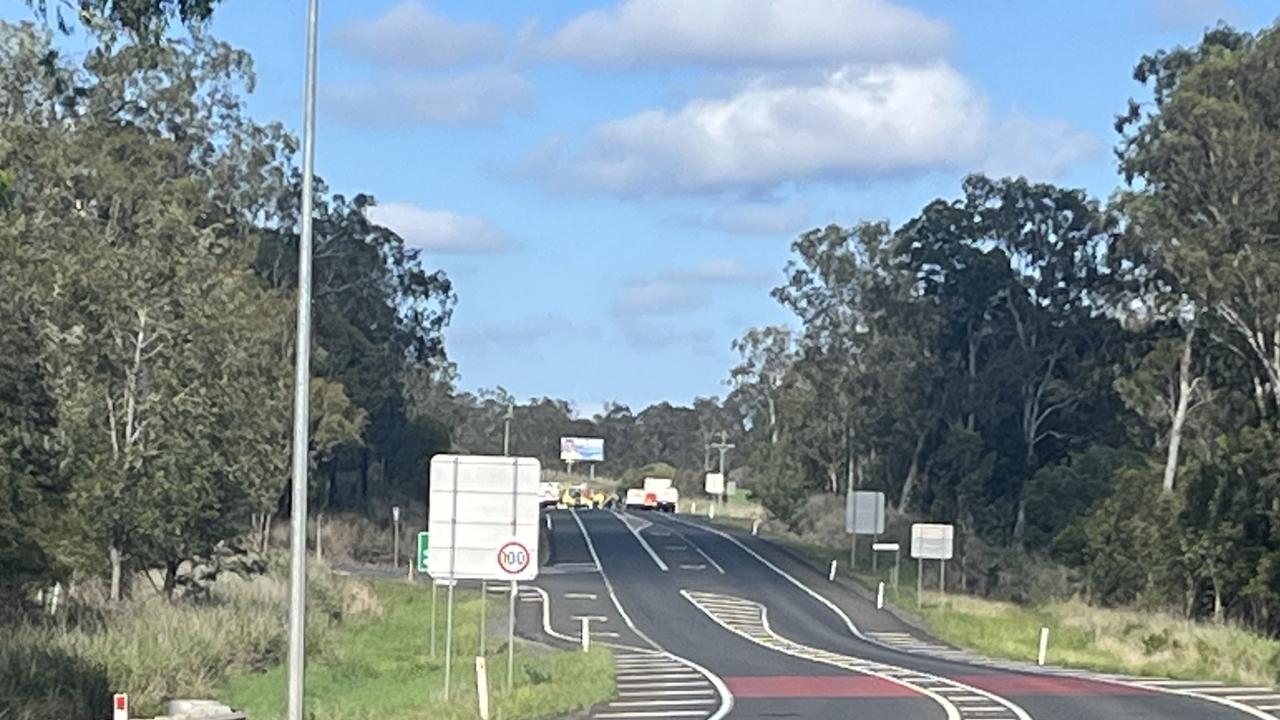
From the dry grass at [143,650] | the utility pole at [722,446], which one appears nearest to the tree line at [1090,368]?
the dry grass at [143,650]

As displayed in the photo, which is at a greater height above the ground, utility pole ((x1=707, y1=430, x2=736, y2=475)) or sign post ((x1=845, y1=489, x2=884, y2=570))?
utility pole ((x1=707, y1=430, x2=736, y2=475))

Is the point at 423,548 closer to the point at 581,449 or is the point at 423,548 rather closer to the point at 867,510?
the point at 867,510

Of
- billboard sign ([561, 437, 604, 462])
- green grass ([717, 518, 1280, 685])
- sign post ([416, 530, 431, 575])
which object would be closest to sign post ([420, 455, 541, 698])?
sign post ([416, 530, 431, 575])

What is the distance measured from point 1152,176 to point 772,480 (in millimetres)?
48958

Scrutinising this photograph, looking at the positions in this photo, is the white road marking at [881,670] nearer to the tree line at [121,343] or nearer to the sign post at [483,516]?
the sign post at [483,516]

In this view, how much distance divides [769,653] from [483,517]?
1869 cm

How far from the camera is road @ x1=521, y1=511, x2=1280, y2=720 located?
2755cm

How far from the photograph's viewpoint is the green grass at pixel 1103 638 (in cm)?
4172

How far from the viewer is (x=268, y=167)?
75375 millimetres

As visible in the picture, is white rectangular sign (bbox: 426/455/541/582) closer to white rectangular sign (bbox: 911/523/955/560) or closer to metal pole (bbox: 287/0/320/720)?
metal pole (bbox: 287/0/320/720)

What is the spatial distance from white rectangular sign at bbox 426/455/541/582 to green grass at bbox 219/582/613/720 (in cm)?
188

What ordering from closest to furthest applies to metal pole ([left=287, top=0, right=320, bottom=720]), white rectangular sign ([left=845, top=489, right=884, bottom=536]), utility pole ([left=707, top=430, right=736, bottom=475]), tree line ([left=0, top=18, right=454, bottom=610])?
metal pole ([left=287, top=0, right=320, bottom=720]) → tree line ([left=0, top=18, right=454, bottom=610]) → white rectangular sign ([left=845, top=489, right=884, bottom=536]) → utility pole ([left=707, top=430, right=736, bottom=475])

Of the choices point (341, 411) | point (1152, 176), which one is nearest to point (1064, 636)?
point (1152, 176)

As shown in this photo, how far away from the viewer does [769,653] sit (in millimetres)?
44594
